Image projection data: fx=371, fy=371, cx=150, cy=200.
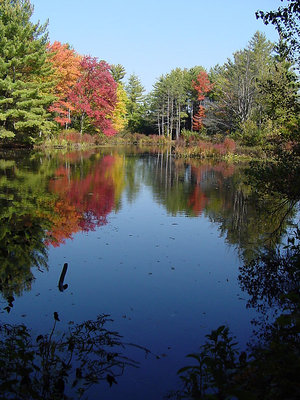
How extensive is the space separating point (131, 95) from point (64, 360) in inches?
2706

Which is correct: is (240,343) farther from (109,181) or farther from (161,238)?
(109,181)

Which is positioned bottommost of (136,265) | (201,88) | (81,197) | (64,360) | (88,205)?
(64,360)

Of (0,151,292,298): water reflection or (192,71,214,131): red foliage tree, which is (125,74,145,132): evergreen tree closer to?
(192,71,214,131): red foliage tree

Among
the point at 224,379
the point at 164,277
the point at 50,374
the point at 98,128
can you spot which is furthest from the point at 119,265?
the point at 98,128

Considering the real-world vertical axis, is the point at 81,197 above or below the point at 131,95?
below

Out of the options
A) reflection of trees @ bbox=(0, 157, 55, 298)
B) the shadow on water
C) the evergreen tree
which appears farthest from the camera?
the evergreen tree

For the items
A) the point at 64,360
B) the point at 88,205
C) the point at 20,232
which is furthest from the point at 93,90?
the point at 64,360

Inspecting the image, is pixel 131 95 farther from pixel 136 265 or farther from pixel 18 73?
pixel 136 265

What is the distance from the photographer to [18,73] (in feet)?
85.3

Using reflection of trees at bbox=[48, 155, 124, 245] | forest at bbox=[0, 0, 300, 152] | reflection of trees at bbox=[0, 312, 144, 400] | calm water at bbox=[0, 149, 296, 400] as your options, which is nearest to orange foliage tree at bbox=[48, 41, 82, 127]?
forest at bbox=[0, 0, 300, 152]

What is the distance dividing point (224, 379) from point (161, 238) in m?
6.02

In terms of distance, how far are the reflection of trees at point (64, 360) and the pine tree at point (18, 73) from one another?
23136 mm

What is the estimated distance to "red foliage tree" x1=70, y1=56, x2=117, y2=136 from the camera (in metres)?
41.6

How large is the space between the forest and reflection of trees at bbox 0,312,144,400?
460 centimetres
